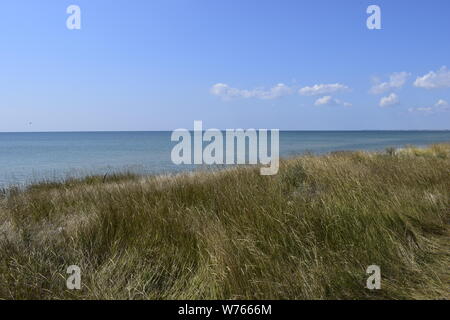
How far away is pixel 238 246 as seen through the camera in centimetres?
326

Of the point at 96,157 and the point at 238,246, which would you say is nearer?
the point at 238,246

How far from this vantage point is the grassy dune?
2791 millimetres

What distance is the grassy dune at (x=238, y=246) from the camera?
9.16 ft

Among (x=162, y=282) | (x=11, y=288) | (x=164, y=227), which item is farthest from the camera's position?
(x=164, y=227)

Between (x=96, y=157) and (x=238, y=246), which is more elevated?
(x=238, y=246)

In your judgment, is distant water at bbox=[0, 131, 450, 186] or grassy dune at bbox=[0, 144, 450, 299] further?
distant water at bbox=[0, 131, 450, 186]

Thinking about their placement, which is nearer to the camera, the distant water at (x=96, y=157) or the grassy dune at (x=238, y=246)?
the grassy dune at (x=238, y=246)
